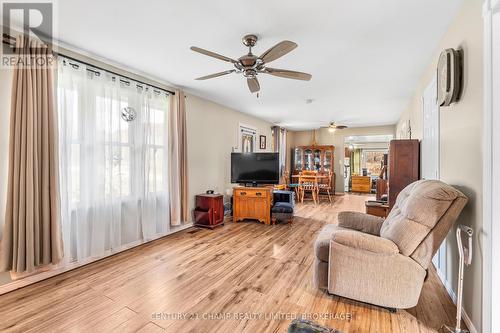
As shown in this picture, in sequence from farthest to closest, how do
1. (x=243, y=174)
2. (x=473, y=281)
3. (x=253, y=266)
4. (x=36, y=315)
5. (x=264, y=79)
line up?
(x=243, y=174) → (x=264, y=79) → (x=253, y=266) → (x=36, y=315) → (x=473, y=281)

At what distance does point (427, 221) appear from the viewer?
167 centimetres

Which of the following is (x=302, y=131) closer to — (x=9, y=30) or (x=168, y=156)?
(x=168, y=156)

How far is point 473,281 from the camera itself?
159 centimetres

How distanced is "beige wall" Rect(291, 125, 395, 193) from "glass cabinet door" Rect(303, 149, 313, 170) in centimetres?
42

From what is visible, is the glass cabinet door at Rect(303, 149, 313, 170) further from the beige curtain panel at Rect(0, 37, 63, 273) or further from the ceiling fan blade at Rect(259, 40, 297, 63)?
the beige curtain panel at Rect(0, 37, 63, 273)

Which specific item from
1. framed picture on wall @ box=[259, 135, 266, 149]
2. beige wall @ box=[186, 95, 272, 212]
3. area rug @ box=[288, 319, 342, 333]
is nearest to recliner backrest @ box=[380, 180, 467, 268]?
area rug @ box=[288, 319, 342, 333]

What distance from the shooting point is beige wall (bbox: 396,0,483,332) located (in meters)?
1.53

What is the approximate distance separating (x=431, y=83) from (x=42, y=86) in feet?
13.4

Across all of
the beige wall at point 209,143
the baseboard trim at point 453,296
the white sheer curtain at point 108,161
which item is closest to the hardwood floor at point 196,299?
the baseboard trim at point 453,296

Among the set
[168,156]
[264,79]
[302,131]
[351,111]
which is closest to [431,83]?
[264,79]

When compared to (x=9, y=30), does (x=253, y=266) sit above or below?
below

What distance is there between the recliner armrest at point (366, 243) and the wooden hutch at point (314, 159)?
6.44m

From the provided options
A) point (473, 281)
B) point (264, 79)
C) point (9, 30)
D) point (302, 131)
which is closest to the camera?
point (473, 281)

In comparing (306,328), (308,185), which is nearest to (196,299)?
(306,328)
